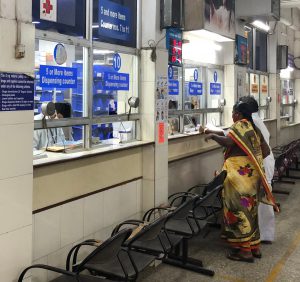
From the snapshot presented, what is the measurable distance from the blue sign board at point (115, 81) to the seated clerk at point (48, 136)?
0.64 m

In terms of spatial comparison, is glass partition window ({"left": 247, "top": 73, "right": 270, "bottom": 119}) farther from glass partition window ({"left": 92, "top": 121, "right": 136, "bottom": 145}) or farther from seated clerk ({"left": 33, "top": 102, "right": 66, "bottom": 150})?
seated clerk ({"left": 33, "top": 102, "right": 66, "bottom": 150})

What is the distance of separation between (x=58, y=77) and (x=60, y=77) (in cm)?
2

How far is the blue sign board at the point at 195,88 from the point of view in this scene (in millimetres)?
5527

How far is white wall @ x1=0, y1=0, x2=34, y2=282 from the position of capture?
2.36m

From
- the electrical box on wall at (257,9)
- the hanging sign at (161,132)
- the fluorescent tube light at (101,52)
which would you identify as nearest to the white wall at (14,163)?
the fluorescent tube light at (101,52)

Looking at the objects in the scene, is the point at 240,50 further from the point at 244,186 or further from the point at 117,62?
the point at 244,186

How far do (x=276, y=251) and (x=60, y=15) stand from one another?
315 cm

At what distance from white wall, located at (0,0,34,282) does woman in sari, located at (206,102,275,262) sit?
6.71 ft

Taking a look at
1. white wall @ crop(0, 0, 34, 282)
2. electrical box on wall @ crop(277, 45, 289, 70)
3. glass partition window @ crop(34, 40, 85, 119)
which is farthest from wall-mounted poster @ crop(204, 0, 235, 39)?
electrical box on wall @ crop(277, 45, 289, 70)

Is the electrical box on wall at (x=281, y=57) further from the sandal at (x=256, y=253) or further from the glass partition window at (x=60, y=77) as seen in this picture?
the glass partition window at (x=60, y=77)

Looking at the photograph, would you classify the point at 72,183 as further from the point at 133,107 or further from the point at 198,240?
the point at 198,240

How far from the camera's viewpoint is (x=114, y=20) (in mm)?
3920

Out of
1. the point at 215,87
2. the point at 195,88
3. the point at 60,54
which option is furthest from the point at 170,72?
the point at 60,54

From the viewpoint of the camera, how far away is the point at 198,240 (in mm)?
4469
